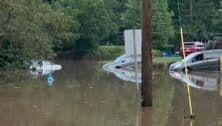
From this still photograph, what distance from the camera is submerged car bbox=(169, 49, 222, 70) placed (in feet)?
161

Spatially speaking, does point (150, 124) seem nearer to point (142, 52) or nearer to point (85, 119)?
point (85, 119)

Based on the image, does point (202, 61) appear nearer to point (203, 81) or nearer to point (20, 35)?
point (203, 81)

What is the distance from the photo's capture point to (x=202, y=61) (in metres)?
50.1

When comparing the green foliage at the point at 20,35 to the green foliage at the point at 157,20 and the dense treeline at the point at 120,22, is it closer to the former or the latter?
the dense treeline at the point at 120,22

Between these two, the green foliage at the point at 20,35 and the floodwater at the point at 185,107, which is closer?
the floodwater at the point at 185,107

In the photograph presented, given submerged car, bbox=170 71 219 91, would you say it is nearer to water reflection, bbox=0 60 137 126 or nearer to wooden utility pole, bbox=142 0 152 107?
water reflection, bbox=0 60 137 126

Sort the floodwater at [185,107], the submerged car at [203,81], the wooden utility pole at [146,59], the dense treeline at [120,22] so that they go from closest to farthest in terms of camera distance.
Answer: the floodwater at [185,107] < the wooden utility pole at [146,59] < the submerged car at [203,81] < the dense treeline at [120,22]

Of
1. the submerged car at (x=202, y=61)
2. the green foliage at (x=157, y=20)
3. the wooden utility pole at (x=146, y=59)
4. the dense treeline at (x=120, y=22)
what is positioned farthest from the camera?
the dense treeline at (x=120, y=22)

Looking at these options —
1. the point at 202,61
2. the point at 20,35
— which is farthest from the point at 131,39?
the point at 202,61

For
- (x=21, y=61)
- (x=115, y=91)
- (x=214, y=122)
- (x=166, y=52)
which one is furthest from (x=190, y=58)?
(x=214, y=122)

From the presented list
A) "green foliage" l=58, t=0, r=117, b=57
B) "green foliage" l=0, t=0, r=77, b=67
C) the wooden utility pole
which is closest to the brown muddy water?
the wooden utility pole

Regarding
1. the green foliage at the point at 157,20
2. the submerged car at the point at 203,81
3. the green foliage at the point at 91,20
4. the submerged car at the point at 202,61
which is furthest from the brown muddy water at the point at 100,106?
the green foliage at the point at 91,20

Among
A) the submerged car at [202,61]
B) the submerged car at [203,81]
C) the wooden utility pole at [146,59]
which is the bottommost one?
the submerged car at [202,61]

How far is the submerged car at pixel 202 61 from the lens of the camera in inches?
1927
